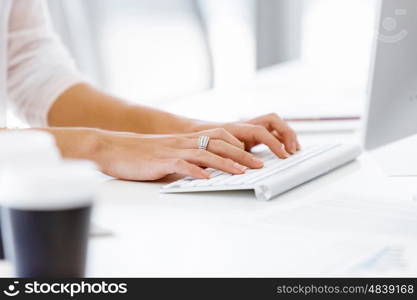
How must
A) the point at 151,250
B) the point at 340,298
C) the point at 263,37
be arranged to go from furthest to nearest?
1. the point at 263,37
2. the point at 151,250
3. the point at 340,298

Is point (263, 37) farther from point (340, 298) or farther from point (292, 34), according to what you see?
point (340, 298)

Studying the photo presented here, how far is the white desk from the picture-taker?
2.38ft

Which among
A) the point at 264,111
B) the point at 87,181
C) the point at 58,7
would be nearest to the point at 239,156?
the point at 87,181

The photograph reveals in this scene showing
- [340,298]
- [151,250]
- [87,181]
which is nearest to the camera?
[87,181]

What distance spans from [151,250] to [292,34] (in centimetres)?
342

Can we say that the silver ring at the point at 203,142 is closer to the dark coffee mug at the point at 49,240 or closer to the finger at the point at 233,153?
the finger at the point at 233,153

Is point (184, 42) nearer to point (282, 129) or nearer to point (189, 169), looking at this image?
point (282, 129)

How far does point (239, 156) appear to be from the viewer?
105 centimetres

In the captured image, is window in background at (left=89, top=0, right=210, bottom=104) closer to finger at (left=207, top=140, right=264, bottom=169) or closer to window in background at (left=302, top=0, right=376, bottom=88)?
Result: window in background at (left=302, top=0, right=376, bottom=88)

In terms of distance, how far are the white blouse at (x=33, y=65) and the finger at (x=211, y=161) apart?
0.54 m

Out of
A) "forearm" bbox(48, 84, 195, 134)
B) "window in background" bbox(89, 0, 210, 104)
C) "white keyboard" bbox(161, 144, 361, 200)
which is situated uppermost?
"window in background" bbox(89, 0, 210, 104)

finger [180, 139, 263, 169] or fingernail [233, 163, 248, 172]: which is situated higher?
finger [180, 139, 263, 169]

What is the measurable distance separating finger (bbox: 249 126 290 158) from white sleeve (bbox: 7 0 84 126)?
0.51 m

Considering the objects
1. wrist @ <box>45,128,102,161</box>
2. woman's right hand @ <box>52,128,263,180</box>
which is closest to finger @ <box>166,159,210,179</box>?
woman's right hand @ <box>52,128,263,180</box>
